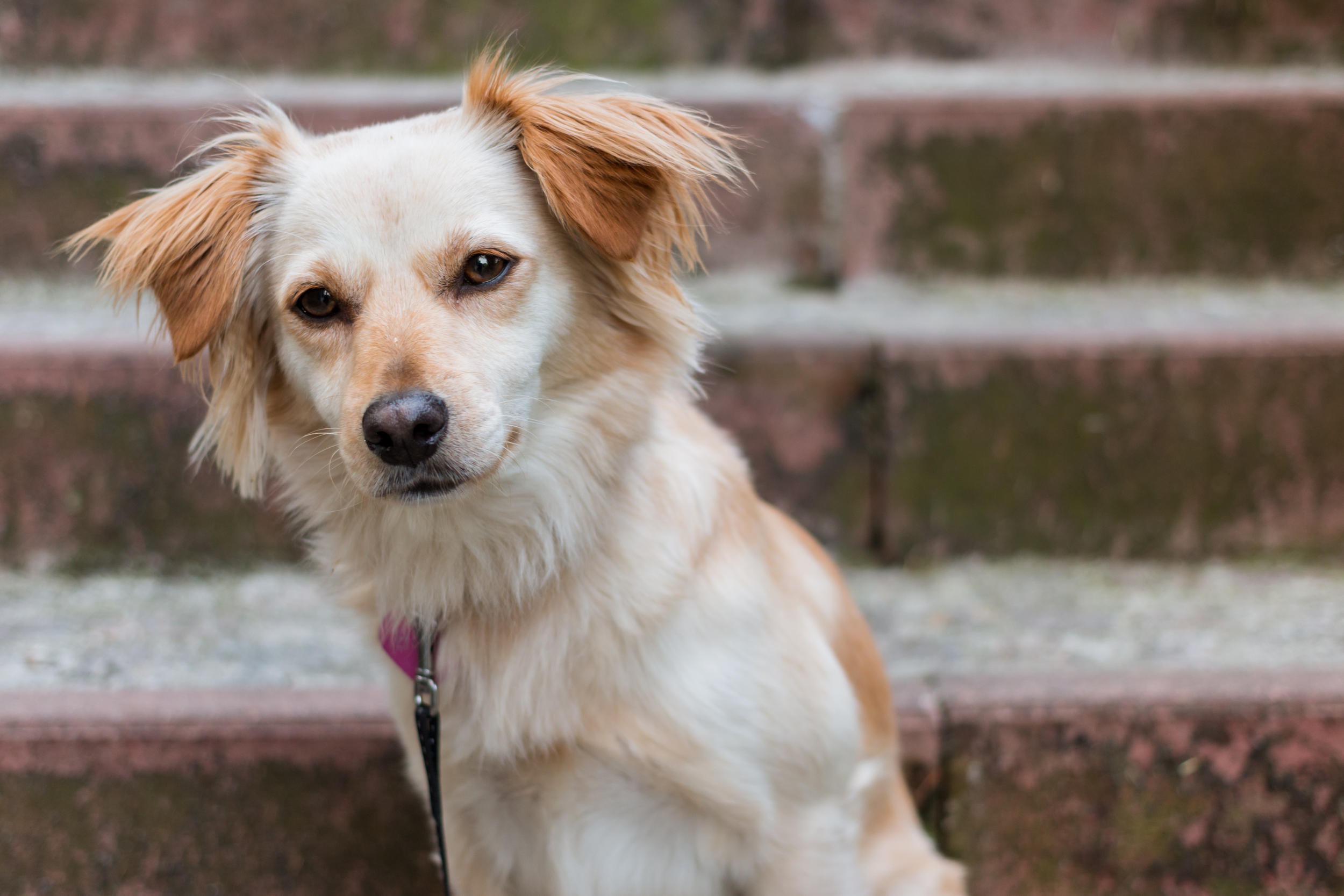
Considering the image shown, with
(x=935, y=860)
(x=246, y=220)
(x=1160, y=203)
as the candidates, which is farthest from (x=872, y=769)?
(x=1160, y=203)

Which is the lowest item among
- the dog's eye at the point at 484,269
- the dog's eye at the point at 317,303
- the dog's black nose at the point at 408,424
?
the dog's black nose at the point at 408,424

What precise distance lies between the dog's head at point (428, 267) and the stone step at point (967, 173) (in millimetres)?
1288

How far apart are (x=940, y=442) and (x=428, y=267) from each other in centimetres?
148

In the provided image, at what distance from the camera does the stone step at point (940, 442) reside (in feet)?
8.24

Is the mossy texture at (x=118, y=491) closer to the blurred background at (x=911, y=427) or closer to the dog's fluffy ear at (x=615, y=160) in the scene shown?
the blurred background at (x=911, y=427)

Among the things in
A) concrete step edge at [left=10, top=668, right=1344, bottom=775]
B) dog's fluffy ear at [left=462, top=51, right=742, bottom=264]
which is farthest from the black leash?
dog's fluffy ear at [left=462, top=51, right=742, bottom=264]

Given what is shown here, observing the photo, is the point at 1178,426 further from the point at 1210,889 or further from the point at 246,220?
the point at 246,220

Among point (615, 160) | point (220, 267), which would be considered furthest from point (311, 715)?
point (615, 160)

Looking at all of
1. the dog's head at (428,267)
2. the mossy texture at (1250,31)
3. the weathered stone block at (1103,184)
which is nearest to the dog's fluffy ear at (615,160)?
the dog's head at (428,267)

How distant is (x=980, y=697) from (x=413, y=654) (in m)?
1.02

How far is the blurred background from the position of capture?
1948mm

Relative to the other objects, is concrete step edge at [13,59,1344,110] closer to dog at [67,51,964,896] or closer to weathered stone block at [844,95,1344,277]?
weathered stone block at [844,95,1344,277]

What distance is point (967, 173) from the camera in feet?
9.41

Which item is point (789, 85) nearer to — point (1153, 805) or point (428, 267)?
point (428, 267)
